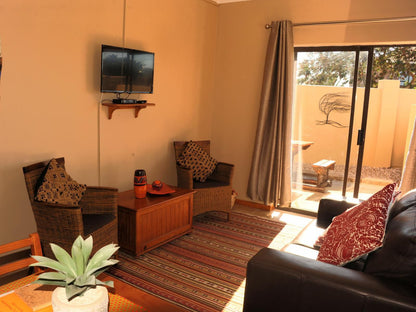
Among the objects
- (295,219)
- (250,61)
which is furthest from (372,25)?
(295,219)

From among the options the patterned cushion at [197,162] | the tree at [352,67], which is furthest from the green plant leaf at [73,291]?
the tree at [352,67]

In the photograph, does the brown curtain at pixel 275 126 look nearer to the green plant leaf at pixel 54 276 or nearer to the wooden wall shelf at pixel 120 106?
the wooden wall shelf at pixel 120 106

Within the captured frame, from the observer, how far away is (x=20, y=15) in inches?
119

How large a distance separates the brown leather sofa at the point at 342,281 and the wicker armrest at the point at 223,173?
8.38 ft

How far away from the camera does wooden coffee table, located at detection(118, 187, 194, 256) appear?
343 cm

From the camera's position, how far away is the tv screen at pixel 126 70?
3656mm

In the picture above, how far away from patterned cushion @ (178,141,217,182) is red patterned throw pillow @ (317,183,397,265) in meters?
2.36

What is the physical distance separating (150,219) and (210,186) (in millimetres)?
1085

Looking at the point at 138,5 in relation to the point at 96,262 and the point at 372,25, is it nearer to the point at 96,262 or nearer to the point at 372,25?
the point at 372,25

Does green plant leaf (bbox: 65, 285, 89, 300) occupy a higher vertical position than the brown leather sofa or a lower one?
higher

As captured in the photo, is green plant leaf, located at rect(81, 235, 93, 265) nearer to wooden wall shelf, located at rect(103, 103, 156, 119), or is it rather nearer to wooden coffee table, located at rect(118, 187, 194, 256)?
wooden coffee table, located at rect(118, 187, 194, 256)

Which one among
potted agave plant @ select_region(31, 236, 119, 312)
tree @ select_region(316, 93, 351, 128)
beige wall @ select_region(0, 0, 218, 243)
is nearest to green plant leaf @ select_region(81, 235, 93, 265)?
potted agave plant @ select_region(31, 236, 119, 312)

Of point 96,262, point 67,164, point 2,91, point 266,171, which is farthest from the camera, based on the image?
point 266,171

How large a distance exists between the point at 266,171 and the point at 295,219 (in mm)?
740
